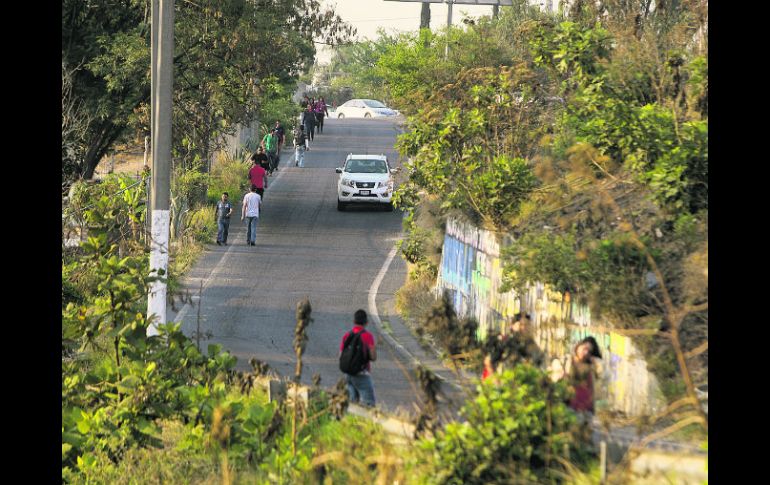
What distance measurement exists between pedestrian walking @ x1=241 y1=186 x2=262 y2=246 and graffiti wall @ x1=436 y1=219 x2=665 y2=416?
7183 millimetres

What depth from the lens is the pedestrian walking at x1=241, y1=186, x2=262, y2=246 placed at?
30.4 meters

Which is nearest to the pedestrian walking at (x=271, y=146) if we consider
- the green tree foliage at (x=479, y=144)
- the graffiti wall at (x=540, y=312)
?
the green tree foliage at (x=479, y=144)

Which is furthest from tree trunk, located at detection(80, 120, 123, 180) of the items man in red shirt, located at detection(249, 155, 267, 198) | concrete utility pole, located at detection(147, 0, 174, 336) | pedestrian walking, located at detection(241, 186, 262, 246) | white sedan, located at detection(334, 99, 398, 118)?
white sedan, located at detection(334, 99, 398, 118)

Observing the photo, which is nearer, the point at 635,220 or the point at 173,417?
the point at 173,417

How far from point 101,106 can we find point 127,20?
2298 millimetres

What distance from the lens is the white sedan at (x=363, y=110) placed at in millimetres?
78312

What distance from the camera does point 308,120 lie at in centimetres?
5369

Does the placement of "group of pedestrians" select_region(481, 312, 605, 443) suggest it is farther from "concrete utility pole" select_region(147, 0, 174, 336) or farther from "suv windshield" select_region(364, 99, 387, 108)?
"suv windshield" select_region(364, 99, 387, 108)

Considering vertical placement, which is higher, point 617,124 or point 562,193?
point 617,124

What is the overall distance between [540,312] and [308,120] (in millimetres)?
35777

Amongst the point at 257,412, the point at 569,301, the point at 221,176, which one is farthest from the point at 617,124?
the point at 221,176
